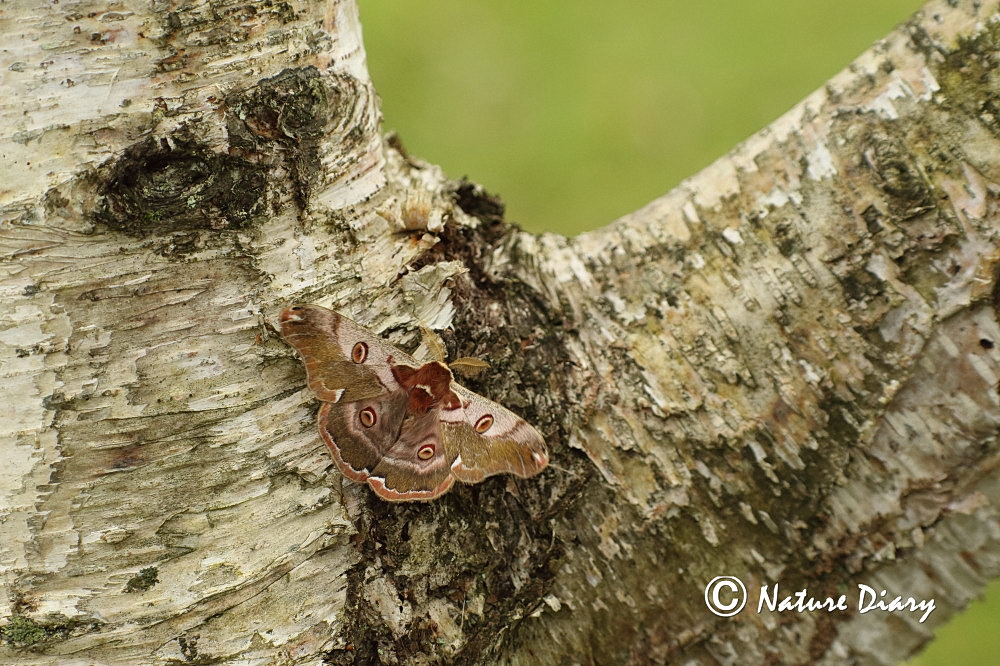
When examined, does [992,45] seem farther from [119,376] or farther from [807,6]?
[807,6]

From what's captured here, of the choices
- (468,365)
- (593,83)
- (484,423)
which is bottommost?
(484,423)

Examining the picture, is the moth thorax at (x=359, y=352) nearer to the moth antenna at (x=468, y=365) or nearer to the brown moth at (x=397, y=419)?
the brown moth at (x=397, y=419)

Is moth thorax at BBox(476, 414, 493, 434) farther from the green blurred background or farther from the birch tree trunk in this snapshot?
the green blurred background

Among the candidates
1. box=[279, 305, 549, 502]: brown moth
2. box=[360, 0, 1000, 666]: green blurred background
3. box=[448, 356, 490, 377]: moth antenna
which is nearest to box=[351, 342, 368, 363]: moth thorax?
box=[279, 305, 549, 502]: brown moth

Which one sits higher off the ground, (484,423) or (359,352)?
(359,352)

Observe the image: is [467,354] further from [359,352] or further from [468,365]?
[359,352]

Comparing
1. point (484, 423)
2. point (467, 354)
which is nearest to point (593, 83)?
point (467, 354)
